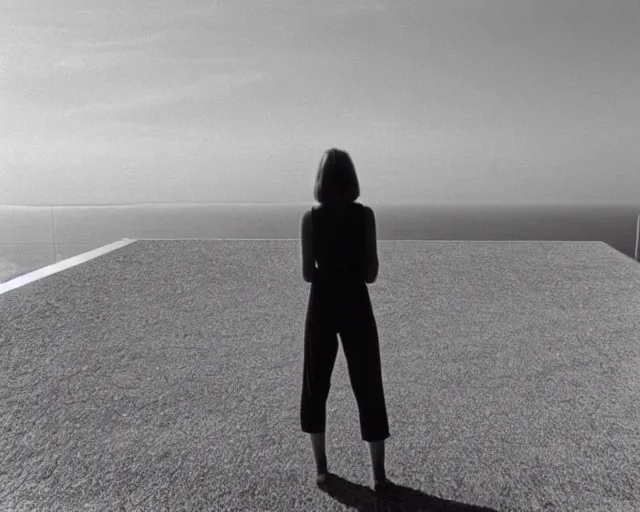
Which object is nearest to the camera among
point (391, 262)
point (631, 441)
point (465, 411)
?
point (631, 441)

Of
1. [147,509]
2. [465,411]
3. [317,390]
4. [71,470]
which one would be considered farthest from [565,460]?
[71,470]

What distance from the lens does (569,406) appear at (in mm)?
4027

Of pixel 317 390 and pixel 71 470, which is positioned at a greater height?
pixel 317 390

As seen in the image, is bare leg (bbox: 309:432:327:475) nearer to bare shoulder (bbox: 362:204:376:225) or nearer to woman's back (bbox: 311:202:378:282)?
woman's back (bbox: 311:202:378:282)

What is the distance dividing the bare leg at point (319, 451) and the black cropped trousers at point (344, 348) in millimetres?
53

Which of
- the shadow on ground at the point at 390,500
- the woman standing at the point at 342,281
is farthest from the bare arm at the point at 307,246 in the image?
the shadow on ground at the point at 390,500

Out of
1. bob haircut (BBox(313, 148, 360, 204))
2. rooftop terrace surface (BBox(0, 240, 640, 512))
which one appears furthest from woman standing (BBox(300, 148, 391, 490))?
rooftop terrace surface (BBox(0, 240, 640, 512))

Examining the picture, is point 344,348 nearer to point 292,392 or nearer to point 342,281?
point 342,281

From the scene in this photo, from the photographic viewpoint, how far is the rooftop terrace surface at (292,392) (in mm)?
2941

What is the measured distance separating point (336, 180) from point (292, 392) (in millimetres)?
2135

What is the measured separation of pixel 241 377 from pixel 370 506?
210 centimetres

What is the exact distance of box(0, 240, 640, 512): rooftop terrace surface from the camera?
2.94 metres

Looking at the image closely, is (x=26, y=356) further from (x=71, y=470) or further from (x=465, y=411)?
(x=465, y=411)

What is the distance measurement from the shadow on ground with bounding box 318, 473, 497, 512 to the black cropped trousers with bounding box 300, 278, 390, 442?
10.4 inches
